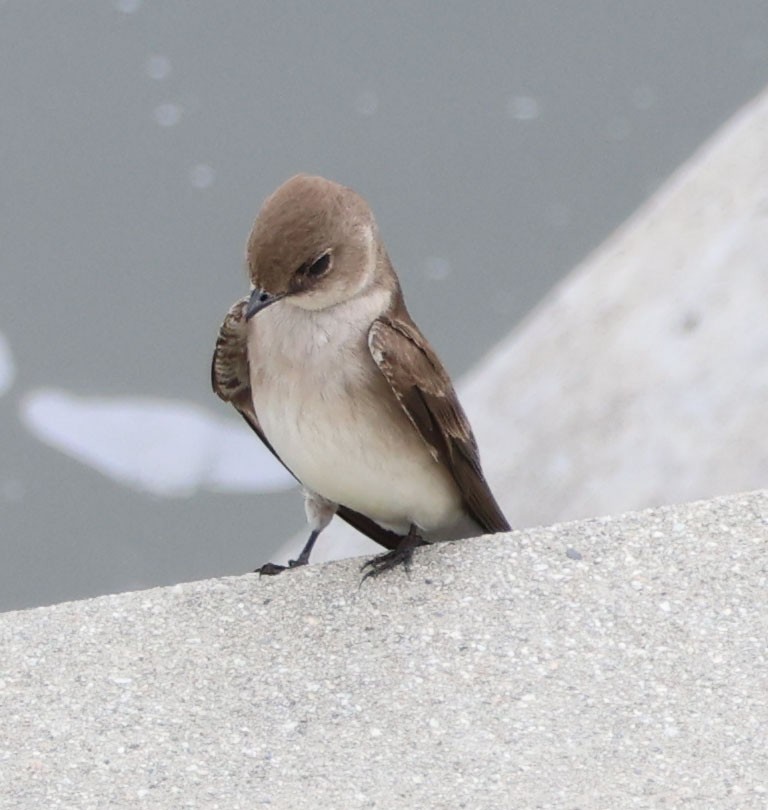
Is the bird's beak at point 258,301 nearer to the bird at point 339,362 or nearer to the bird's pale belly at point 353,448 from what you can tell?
the bird at point 339,362

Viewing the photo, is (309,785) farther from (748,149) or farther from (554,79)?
(554,79)

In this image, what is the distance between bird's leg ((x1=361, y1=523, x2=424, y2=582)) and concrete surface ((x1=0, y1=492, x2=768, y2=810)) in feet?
0.12

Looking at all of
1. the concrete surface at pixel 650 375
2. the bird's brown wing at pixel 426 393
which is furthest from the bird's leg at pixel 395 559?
the concrete surface at pixel 650 375

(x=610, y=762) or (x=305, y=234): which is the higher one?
(x=305, y=234)

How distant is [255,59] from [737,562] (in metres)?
4.79

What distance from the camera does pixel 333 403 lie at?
3.03 m

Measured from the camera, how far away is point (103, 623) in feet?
9.34

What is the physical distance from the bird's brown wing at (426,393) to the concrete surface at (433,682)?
0.89 feet

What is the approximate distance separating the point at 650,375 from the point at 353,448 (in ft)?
7.26

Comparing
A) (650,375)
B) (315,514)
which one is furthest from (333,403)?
(650,375)

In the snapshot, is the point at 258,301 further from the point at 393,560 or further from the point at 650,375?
the point at 650,375

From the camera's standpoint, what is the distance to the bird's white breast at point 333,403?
303cm

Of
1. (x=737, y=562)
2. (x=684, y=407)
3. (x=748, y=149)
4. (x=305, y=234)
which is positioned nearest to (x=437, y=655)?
(x=737, y=562)

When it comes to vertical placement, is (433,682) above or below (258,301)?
below
